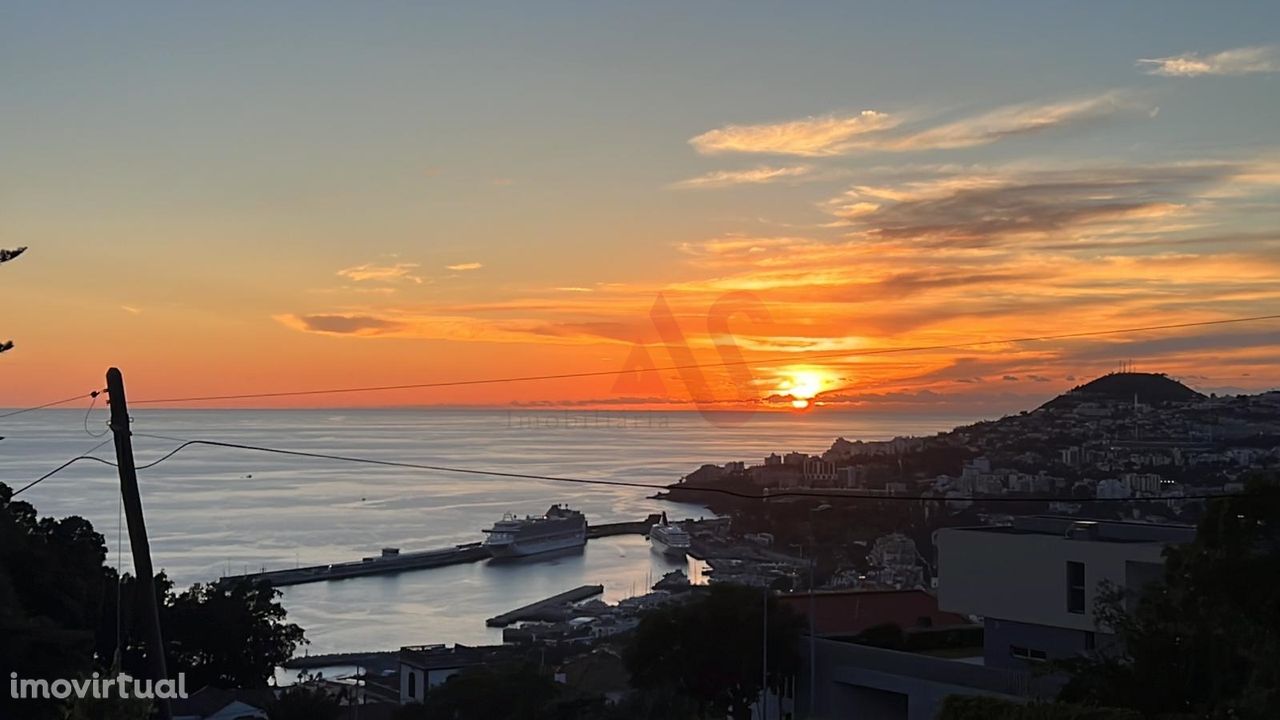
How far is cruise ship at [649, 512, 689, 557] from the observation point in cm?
6328

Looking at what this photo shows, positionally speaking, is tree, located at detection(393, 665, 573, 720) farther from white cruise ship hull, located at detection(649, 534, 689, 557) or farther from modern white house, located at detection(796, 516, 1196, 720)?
white cruise ship hull, located at detection(649, 534, 689, 557)

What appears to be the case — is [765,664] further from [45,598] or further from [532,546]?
[532,546]

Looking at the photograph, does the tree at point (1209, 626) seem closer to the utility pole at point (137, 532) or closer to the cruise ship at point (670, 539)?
the utility pole at point (137, 532)

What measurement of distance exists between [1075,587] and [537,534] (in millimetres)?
51466

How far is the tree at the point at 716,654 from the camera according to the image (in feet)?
49.0

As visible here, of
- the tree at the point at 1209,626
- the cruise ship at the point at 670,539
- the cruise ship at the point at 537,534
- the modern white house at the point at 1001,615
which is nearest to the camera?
the tree at the point at 1209,626

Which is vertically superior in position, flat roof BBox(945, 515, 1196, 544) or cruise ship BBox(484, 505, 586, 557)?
flat roof BBox(945, 515, 1196, 544)

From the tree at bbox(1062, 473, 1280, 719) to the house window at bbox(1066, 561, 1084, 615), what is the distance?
444 centimetres

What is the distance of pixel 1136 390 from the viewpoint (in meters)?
35.5

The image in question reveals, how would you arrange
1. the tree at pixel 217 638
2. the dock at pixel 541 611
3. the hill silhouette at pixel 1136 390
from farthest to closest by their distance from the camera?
the dock at pixel 541 611 → the hill silhouette at pixel 1136 390 → the tree at pixel 217 638

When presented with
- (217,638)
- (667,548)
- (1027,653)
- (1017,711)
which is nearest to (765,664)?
(1027,653)

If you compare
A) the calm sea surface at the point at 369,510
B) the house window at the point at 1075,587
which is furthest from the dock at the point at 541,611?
the house window at the point at 1075,587

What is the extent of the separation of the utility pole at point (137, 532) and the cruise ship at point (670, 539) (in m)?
56.8

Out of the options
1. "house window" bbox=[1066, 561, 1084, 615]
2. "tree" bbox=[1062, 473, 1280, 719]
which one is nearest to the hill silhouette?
"house window" bbox=[1066, 561, 1084, 615]
